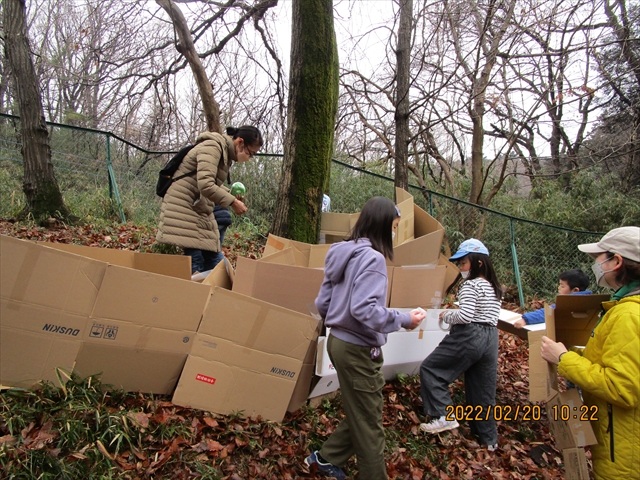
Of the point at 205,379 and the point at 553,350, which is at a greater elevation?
the point at 553,350

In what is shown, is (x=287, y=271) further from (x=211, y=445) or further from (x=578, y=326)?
(x=578, y=326)

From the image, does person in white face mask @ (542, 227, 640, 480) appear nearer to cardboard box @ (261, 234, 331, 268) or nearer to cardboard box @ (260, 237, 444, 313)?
cardboard box @ (260, 237, 444, 313)

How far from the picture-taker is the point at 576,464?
2008 mm

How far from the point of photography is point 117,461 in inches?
80.9

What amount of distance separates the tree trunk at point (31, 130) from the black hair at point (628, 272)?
6.18 meters

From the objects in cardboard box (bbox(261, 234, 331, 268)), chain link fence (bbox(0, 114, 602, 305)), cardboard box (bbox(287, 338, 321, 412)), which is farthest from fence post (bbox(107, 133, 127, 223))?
cardboard box (bbox(287, 338, 321, 412))

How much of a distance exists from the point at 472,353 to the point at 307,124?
7.87 ft

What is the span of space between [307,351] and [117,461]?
3.67ft

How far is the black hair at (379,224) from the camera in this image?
2143 mm

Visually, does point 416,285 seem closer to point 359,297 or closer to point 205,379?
point 359,297

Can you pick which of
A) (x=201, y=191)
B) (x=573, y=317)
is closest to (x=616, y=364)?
(x=573, y=317)

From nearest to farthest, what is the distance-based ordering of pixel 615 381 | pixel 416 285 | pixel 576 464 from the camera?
1. pixel 615 381
2. pixel 576 464
3. pixel 416 285

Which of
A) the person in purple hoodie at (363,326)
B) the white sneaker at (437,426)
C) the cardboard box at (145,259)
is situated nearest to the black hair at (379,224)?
the person in purple hoodie at (363,326)

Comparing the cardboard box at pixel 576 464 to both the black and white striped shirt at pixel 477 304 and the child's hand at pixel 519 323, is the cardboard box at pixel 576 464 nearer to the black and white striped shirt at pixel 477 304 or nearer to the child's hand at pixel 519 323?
the black and white striped shirt at pixel 477 304
